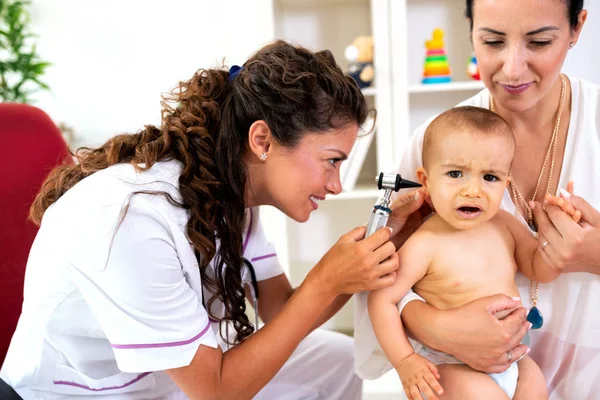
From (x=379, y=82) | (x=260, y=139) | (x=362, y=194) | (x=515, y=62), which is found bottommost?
(x=362, y=194)

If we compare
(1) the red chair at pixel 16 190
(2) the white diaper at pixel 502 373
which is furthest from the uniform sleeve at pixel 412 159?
(1) the red chair at pixel 16 190

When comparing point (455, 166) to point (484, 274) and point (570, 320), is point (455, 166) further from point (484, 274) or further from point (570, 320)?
point (570, 320)

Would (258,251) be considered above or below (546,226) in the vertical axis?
below

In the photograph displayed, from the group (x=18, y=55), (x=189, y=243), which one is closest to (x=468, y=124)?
(x=189, y=243)

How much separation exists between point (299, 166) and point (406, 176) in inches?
12.5

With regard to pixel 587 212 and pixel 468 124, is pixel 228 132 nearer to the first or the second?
pixel 468 124

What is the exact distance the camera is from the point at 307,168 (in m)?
1.32

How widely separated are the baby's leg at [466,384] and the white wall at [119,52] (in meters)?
2.11

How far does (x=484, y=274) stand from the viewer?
1254 mm

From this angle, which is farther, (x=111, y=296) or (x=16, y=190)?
(x=16, y=190)

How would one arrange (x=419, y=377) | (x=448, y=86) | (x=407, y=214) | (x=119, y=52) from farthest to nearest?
(x=119, y=52) → (x=448, y=86) → (x=407, y=214) → (x=419, y=377)

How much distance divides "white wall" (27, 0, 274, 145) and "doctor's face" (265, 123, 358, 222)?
5.58ft

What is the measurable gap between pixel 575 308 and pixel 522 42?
0.60 m

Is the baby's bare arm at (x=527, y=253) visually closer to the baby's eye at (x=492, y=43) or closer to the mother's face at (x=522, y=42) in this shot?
the mother's face at (x=522, y=42)
